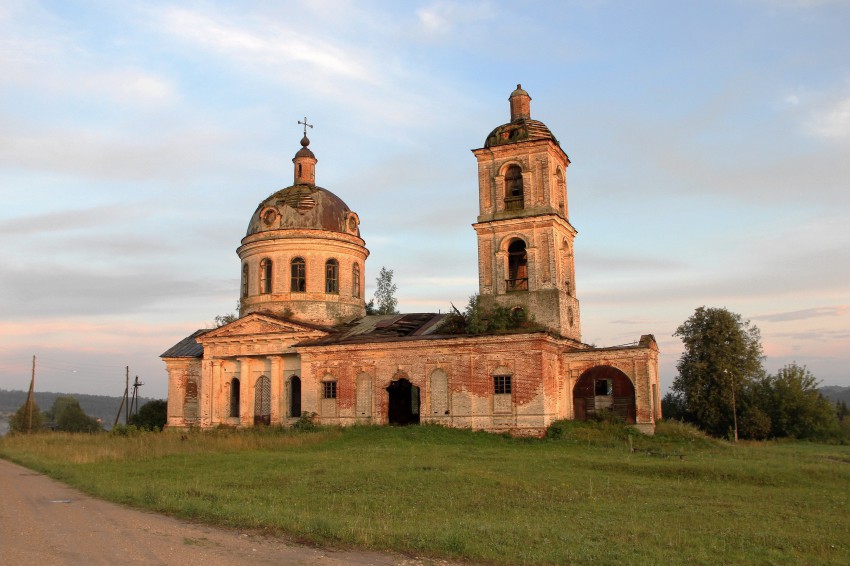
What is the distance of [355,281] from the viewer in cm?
3797

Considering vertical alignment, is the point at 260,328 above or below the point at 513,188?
below

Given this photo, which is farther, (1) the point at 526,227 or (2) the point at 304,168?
(2) the point at 304,168

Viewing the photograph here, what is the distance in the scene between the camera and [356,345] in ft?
102

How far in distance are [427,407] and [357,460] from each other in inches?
360

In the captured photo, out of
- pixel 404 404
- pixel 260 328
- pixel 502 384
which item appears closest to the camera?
pixel 502 384

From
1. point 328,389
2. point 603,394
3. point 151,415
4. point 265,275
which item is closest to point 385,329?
point 328,389

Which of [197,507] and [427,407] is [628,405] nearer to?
[427,407]

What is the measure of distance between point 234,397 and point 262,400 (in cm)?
185

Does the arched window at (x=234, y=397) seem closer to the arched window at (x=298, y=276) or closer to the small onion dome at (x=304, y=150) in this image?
the arched window at (x=298, y=276)

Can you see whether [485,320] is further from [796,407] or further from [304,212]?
[796,407]

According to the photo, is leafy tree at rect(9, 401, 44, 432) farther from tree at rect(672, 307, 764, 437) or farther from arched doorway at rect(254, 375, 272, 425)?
tree at rect(672, 307, 764, 437)

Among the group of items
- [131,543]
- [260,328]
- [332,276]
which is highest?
[332,276]

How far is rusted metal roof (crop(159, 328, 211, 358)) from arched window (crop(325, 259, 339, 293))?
723cm

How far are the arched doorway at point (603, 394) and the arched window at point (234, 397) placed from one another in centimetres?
1657
